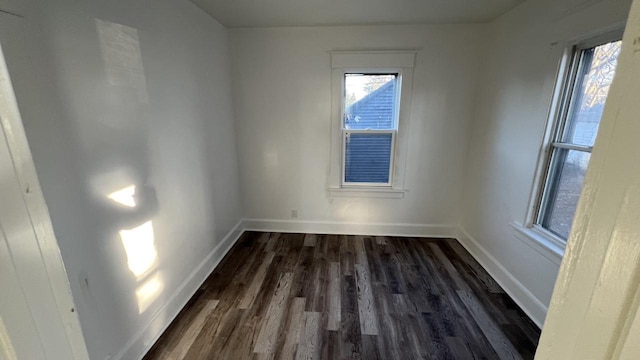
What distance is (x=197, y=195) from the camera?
228 centimetres

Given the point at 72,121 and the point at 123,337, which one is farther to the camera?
the point at 123,337

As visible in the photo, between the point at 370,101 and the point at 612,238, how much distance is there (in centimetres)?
275

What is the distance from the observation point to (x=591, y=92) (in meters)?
1.65

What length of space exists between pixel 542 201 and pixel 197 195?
2822 millimetres

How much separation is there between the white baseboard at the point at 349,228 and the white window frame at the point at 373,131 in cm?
41

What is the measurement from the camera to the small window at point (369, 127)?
2.90m

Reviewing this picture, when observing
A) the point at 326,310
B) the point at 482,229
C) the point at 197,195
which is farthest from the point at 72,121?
the point at 482,229

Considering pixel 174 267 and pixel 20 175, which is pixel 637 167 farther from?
pixel 174 267

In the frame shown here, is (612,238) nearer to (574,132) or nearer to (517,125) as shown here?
(574,132)

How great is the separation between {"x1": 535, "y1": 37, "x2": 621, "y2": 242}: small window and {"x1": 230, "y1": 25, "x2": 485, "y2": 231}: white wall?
106 centimetres

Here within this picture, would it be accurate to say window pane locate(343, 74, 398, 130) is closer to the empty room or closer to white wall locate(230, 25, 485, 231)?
the empty room

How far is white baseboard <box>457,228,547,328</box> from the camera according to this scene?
191 centimetres

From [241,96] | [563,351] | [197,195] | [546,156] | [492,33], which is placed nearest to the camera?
[563,351]

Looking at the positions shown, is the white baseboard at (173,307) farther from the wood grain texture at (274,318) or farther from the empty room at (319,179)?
the wood grain texture at (274,318)
